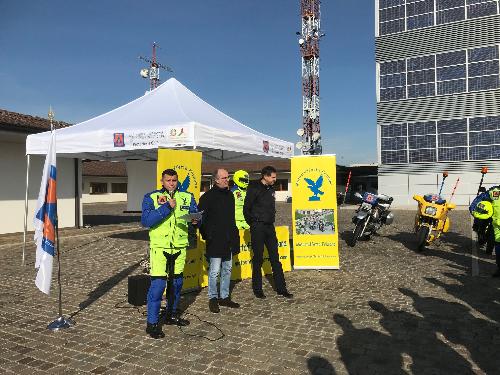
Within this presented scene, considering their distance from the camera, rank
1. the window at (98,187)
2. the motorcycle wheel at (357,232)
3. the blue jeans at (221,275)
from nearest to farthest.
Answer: the blue jeans at (221,275) → the motorcycle wheel at (357,232) → the window at (98,187)

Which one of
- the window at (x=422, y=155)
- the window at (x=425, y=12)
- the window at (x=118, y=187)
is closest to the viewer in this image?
the window at (x=425, y=12)

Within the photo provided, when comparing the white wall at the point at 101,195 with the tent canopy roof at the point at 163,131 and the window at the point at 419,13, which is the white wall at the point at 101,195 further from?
the window at the point at 419,13

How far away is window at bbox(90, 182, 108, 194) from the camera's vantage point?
4255cm

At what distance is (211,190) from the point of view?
18.4ft

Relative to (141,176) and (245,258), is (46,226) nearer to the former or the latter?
(245,258)

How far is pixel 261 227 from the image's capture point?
20.6 feet

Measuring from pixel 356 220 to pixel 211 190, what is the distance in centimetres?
640

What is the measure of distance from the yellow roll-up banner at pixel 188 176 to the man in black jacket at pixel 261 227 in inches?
36.4

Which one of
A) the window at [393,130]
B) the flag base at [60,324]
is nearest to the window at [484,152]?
the window at [393,130]

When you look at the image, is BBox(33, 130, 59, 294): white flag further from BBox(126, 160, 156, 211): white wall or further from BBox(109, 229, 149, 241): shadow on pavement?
BBox(126, 160, 156, 211): white wall

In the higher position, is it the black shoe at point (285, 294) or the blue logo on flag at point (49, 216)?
the blue logo on flag at point (49, 216)

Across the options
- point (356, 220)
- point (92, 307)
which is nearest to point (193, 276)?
point (92, 307)

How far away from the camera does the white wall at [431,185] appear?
37.9 m

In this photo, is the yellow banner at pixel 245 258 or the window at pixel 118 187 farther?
the window at pixel 118 187
